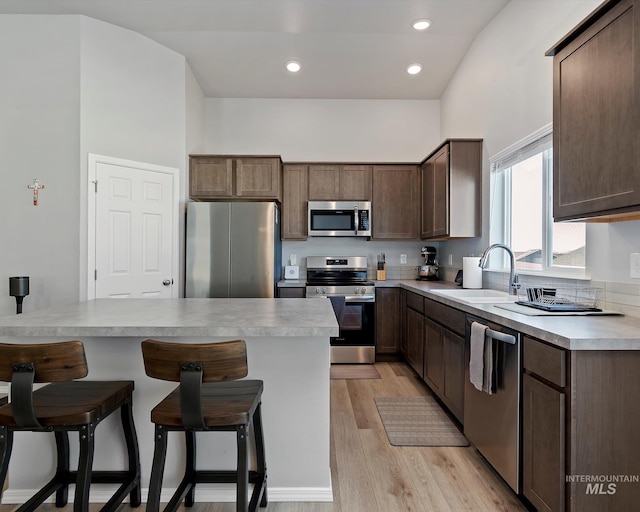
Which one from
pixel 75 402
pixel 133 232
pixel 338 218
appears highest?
pixel 338 218

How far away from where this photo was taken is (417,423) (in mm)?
2609

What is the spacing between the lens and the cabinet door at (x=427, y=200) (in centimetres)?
396

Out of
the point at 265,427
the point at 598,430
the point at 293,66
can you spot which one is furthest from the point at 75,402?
the point at 293,66

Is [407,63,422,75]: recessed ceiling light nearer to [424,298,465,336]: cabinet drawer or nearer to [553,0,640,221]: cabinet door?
[553,0,640,221]: cabinet door

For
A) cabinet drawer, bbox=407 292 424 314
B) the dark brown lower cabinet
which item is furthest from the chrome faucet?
the dark brown lower cabinet

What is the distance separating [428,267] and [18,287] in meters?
4.01

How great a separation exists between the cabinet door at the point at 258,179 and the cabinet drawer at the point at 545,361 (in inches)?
122

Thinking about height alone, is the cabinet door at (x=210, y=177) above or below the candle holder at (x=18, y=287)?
above

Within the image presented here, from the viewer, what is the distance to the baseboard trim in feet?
5.79

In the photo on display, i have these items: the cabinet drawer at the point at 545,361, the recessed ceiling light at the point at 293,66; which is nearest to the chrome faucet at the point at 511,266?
the cabinet drawer at the point at 545,361

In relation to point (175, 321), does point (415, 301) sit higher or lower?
lower

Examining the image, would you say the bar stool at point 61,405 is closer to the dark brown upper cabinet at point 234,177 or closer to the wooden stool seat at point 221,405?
the wooden stool seat at point 221,405

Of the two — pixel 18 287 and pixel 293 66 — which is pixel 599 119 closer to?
pixel 293 66

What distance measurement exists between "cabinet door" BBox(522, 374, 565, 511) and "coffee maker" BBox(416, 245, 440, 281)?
276cm
